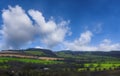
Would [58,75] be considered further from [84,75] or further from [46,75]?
[84,75]

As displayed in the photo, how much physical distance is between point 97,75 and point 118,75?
10.3 m

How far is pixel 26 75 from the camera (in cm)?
11194

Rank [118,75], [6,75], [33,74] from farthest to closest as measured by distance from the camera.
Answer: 1. [118,75]
2. [33,74]
3. [6,75]

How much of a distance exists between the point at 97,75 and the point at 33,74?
33.4 metres

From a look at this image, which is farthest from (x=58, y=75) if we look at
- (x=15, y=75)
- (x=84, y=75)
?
(x=15, y=75)

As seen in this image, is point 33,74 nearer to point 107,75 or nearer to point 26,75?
point 26,75

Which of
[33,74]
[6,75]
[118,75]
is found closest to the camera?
[6,75]

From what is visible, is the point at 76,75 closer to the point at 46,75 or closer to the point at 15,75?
the point at 46,75

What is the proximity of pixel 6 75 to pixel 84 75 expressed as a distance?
38.4 metres

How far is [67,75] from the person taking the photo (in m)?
121

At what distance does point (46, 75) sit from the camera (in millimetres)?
118812

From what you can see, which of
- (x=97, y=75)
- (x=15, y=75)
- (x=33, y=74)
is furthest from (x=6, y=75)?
(x=97, y=75)

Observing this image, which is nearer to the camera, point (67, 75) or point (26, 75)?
point (26, 75)

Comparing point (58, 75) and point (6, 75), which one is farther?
point (58, 75)
